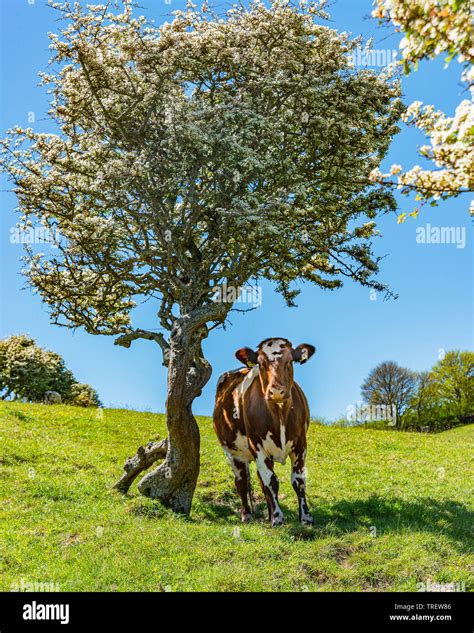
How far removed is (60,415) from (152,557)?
58.4 ft

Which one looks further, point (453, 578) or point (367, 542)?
point (367, 542)

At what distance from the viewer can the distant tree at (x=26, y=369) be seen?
153ft

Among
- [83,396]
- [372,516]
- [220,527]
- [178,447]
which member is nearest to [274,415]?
[220,527]

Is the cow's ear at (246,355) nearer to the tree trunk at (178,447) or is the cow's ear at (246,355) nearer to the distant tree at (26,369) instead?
the tree trunk at (178,447)

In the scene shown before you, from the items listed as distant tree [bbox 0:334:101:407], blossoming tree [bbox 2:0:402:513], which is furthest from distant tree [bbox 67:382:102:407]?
blossoming tree [bbox 2:0:402:513]

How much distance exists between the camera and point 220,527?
1456cm

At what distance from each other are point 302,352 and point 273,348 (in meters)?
0.83

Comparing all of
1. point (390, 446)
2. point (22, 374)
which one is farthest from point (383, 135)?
point (22, 374)

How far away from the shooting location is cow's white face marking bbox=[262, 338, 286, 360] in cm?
1393

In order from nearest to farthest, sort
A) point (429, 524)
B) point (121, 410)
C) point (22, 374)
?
1. point (429, 524)
2. point (121, 410)
3. point (22, 374)

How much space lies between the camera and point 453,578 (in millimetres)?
10977
